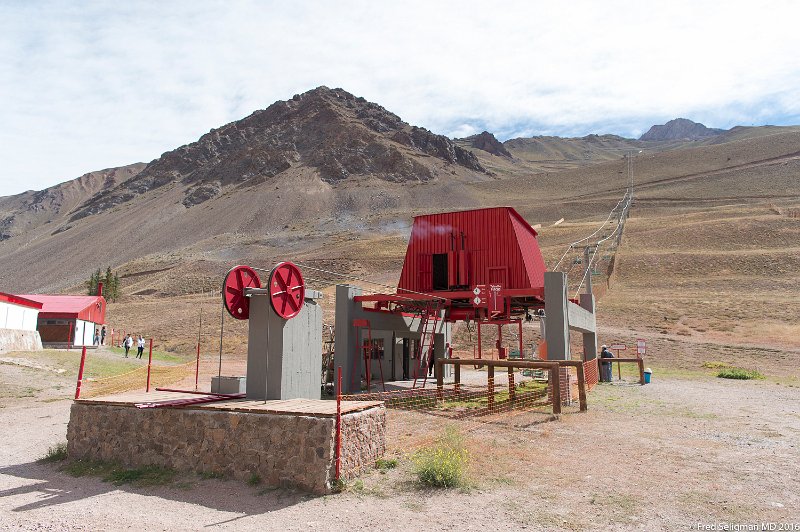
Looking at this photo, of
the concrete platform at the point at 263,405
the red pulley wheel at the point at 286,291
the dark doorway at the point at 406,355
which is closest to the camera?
the concrete platform at the point at 263,405

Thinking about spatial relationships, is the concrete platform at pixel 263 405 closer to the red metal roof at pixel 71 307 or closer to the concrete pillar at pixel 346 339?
the concrete pillar at pixel 346 339

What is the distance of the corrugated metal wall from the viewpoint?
805 inches

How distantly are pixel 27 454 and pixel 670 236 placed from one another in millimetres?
77972

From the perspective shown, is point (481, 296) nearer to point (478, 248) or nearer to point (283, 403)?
point (478, 248)

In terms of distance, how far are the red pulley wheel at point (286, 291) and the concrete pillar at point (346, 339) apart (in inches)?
291

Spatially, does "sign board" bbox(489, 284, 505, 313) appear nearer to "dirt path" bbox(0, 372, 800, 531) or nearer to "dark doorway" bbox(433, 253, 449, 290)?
"dark doorway" bbox(433, 253, 449, 290)

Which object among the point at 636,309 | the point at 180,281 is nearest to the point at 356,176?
the point at 180,281

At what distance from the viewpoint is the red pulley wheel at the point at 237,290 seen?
11.3 meters

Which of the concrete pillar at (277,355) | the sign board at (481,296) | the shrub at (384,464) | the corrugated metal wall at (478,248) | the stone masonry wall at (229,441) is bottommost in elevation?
the shrub at (384,464)

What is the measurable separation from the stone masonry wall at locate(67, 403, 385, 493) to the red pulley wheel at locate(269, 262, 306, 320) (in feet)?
8.89

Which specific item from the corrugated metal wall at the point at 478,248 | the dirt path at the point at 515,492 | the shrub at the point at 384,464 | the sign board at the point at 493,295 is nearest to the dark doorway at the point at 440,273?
the corrugated metal wall at the point at 478,248

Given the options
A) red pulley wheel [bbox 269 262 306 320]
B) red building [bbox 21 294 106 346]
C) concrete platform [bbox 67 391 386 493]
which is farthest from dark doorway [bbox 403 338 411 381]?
red building [bbox 21 294 106 346]

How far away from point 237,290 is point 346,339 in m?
8.12

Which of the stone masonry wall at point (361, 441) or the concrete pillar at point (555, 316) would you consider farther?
the concrete pillar at point (555, 316)
